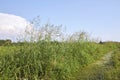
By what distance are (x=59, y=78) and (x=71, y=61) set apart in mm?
1941

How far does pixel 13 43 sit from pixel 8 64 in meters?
1.83

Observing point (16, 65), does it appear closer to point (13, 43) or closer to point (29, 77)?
point (29, 77)

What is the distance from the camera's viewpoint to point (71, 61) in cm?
1029

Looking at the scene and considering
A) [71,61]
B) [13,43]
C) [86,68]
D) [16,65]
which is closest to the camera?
[16,65]

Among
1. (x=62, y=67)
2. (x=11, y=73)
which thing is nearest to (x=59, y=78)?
(x=62, y=67)

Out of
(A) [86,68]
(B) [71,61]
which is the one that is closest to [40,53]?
(B) [71,61]

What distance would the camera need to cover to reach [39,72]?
8.21m

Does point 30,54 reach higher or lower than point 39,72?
higher

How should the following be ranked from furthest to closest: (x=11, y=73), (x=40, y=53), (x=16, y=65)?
(x=40, y=53)
(x=16, y=65)
(x=11, y=73)

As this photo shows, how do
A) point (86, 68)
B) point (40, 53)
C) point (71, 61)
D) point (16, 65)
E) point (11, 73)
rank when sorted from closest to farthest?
point (11, 73)
point (16, 65)
point (40, 53)
point (71, 61)
point (86, 68)

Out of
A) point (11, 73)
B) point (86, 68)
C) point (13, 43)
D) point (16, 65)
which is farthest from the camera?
point (86, 68)

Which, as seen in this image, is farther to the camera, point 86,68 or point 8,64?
point 86,68

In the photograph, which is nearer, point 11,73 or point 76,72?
point 11,73

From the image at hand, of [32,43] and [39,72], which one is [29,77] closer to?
[39,72]
